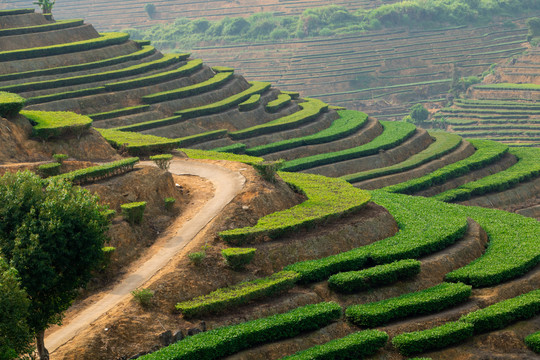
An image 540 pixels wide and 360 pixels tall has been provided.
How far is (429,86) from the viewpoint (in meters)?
165

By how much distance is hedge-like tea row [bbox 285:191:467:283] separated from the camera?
114 ft

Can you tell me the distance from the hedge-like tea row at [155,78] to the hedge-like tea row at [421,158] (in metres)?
21.9

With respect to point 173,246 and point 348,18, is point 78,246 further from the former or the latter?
point 348,18

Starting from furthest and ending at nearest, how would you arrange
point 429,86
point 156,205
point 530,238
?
1. point 429,86
2. point 530,238
3. point 156,205

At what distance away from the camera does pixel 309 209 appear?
1528 inches

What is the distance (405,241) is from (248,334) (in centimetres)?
1224

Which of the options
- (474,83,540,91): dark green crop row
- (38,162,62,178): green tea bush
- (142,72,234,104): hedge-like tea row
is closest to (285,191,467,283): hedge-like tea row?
(38,162,62,178): green tea bush

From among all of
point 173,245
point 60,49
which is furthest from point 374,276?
point 60,49

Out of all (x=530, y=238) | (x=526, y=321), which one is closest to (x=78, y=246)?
(x=526, y=321)

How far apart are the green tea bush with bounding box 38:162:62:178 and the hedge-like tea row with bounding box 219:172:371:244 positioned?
31.2ft

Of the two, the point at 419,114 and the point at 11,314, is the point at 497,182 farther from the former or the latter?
the point at 419,114

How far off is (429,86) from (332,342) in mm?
140757

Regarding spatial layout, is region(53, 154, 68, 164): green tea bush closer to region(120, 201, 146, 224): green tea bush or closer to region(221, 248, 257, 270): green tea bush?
region(120, 201, 146, 224): green tea bush

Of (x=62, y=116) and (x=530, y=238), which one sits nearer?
(x=530, y=238)
